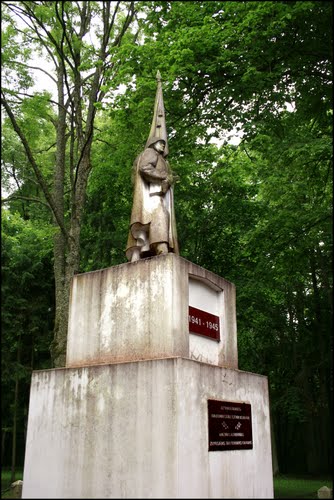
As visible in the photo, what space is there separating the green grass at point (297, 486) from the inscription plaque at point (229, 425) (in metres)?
7.58

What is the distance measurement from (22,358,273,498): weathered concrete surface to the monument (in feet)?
0.04

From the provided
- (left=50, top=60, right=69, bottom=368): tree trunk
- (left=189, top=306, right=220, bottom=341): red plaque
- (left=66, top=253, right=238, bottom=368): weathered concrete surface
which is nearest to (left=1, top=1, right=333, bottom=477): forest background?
(left=50, top=60, right=69, bottom=368): tree trunk

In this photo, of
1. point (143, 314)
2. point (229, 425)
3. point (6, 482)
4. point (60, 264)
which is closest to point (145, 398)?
point (143, 314)

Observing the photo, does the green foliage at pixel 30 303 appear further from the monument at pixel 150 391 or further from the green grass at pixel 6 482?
the monument at pixel 150 391

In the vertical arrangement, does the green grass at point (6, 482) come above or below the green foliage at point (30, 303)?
below

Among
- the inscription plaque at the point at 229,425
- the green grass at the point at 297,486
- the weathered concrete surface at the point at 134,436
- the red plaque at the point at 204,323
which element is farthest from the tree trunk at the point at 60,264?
the green grass at the point at 297,486

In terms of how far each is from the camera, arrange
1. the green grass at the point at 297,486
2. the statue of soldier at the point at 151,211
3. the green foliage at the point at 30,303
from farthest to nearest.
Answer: the green foliage at the point at 30,303 → the green grass at the point at 297,486 → the statue of soldier at the point at 151,211

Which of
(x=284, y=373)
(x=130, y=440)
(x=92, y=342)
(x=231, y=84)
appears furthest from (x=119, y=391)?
(x=284, y=373)

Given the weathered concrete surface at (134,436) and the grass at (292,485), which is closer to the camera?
the weathered concrete surface at (134,436)

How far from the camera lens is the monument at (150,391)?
18.3 ft

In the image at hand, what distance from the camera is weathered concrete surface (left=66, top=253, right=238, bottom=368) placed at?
20.7ft

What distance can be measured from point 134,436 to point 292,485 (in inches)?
535

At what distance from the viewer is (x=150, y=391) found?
575 centimetres

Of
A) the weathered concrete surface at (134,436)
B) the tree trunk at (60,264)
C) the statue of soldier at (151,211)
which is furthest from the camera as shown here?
the tree trunk at (60,264)
